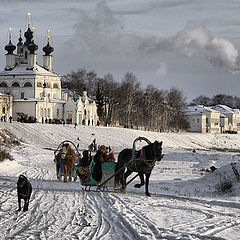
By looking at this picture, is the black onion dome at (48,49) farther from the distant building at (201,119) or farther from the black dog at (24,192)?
the black dog at (24,192)

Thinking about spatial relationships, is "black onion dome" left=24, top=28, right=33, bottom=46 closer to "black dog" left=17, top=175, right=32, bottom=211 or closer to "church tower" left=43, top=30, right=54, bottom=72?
"church tower" left=43, top=30, right=54, bottom=72

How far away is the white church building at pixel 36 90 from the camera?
8200cm

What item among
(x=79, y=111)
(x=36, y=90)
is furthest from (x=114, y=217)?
(x=36, y=90)

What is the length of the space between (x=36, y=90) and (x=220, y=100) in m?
118

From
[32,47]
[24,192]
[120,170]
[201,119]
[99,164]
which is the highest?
[32,47]

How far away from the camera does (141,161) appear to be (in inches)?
635

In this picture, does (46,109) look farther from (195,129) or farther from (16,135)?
(195,129)

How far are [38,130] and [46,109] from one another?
70.0ft

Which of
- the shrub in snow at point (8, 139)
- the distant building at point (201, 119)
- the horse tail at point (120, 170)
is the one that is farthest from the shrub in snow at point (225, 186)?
the distant building at point (201, 119)

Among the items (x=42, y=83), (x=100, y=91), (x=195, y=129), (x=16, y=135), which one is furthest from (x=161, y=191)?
(x=195, y=129)

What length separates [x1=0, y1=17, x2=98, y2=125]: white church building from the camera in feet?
269

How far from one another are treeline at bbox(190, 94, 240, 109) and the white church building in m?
103

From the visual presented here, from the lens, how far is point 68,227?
33.2 ft

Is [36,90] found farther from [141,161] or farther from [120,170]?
[141,161]
